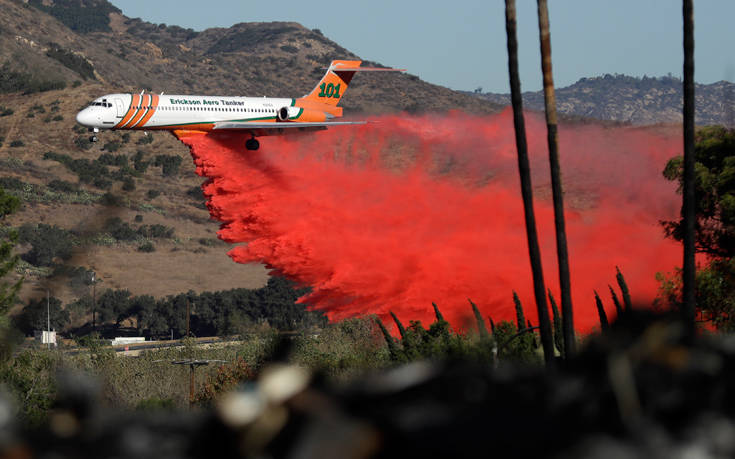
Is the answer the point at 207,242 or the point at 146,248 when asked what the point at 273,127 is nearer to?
the point at 146,248

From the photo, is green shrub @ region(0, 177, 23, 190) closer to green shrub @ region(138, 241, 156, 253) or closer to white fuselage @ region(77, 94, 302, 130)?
green shrub @ region(138, 241, 156, 253)

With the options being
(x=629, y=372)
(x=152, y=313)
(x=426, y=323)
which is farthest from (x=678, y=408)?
(x=152, y=313)

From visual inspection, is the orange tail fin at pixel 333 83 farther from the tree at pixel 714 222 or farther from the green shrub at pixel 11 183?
the green shrub at pixel 11 183

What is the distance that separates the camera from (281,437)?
4.21 meters

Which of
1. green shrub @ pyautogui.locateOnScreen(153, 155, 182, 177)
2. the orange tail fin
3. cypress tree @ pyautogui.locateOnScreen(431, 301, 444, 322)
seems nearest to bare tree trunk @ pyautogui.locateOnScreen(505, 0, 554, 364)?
cypress tree @ pyautogui.locateOnScreen(431, 301, 444, 322)

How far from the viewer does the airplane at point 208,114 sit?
49.5 meters

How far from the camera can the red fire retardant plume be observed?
4381cm

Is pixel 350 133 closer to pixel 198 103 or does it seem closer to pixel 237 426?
pixel 198 103

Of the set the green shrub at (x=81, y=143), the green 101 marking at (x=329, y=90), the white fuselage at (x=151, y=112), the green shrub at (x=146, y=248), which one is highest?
the white fuselage at (x=151, y=112)

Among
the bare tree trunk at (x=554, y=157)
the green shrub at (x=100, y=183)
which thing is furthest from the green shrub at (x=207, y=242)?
the bare tree trunk at (x=554, y=157)

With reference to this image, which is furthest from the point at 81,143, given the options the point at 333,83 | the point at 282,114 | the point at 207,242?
the point at 282,114

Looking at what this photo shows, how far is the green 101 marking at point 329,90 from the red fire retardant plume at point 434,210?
870 centimetres

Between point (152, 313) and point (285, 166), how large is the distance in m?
58.0

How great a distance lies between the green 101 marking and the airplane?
95cm
